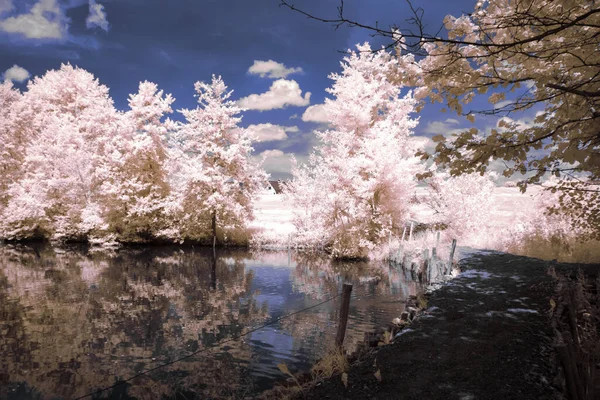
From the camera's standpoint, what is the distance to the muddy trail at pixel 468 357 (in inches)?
191

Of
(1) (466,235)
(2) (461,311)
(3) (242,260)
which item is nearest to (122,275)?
(3) (242,260)

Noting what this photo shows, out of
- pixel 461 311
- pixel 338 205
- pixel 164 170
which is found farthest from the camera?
pixel 164 170

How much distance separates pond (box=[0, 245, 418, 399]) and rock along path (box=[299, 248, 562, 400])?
2.60 meters

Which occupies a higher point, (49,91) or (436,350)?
(49,91)

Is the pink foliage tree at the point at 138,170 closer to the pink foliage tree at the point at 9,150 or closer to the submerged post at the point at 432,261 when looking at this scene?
the pink foliage tree at the point at 9,150

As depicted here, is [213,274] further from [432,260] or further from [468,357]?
[468,357]

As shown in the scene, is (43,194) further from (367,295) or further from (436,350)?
(436,350)

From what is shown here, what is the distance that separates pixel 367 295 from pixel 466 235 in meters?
12.0

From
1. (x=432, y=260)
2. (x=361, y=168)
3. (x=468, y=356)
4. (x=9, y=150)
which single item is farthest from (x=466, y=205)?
(x=9, y=150)

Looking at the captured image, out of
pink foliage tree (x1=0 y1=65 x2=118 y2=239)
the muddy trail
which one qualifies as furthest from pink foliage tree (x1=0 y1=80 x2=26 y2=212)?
the muddy trail

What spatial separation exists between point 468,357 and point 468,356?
3 cm

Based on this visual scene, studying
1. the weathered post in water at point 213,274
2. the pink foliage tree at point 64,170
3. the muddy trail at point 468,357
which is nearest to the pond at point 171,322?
the weathered post in water at point 213,274

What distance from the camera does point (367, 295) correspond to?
46.5ft

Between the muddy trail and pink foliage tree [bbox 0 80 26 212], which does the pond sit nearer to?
the muddy trail
